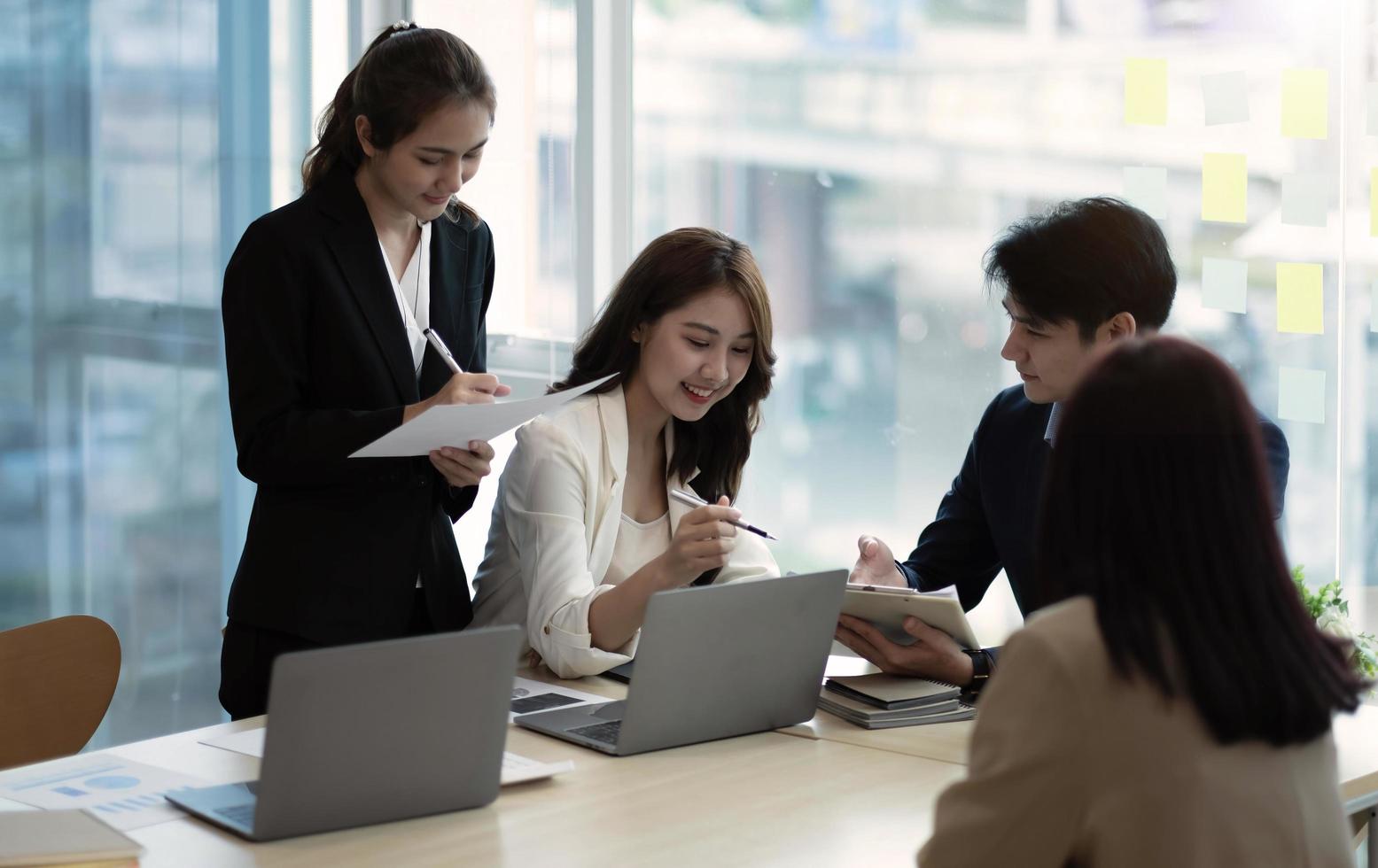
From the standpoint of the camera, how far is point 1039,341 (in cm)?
213

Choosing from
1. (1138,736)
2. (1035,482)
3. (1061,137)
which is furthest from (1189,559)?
(1061,137)

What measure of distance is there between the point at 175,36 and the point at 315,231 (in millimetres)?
1711

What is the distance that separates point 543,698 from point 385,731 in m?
0.56

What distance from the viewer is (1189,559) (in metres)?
1.02

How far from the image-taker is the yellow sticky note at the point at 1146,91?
2.90 m

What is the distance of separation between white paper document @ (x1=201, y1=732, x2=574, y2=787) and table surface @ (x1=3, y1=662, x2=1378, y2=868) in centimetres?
1

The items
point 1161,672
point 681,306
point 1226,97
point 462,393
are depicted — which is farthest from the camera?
point 1226,97

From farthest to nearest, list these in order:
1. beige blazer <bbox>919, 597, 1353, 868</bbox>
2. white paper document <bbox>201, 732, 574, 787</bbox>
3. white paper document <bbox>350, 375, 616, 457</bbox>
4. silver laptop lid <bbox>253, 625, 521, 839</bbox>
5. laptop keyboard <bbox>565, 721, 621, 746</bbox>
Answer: white paper document <bbox>350, 375, 616, 457</bbox>
laptop keyboard <bbox>565, 721, 621, 746</bbox>
white paper document <bbox>201, 732, 574, 787</bbox>
silver laptop lid <bbox>253, 625, 521, 839</bbox>
beige blazer <bbox>919, 597, 1353, 868</bbox>

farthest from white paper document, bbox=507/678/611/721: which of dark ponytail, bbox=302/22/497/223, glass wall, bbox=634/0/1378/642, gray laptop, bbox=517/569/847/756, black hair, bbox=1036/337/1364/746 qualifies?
glass wall, bbox=634/0/1378/642

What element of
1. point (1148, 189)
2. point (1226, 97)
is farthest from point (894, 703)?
point (1226, 97)

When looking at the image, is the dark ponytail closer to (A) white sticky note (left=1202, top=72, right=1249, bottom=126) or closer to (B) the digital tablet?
(B) the digital tablet

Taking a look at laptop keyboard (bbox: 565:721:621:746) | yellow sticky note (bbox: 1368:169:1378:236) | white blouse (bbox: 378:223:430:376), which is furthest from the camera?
yellow sticky note (bbox: 1368:169:1378:236)

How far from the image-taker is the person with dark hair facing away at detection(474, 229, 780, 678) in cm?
211

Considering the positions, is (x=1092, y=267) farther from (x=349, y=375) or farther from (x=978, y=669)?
(x=349, y=375)
